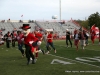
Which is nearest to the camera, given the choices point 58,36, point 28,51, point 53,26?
point 28,51

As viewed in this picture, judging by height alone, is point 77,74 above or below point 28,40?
below

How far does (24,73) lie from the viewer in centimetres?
944

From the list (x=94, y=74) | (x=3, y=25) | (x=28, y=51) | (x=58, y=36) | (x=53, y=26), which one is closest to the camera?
(x=94, y=74)

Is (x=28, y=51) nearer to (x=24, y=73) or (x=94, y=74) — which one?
(x=24, y=73)

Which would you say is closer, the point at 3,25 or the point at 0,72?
the point at 0,72

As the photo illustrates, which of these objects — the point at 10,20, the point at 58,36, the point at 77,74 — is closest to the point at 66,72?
the point at 77,74

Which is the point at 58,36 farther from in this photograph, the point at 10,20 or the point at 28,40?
Result: the point at 28,40

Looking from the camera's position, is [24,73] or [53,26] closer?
[24,73]

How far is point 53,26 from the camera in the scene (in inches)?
2486

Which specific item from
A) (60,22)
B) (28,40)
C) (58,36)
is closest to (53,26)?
(60,22)

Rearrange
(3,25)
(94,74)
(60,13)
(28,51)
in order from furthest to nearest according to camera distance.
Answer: (60,13), (3,25), (28,51), (94,74)

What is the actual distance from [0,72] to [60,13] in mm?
68476

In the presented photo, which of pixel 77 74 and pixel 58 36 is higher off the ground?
pixel 77 74

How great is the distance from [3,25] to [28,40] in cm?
4797
